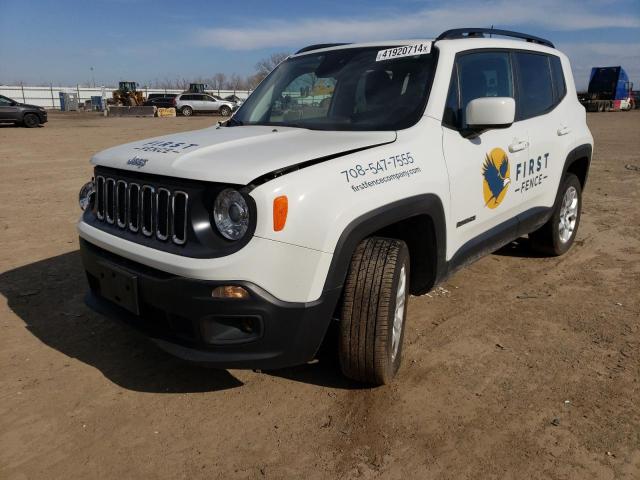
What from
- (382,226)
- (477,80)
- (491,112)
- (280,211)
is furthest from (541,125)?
(280,211)

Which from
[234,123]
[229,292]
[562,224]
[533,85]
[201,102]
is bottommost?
[201,102]

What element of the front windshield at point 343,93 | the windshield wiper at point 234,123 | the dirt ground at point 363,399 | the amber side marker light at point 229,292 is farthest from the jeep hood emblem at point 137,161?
the windshield wiper at point 234,123

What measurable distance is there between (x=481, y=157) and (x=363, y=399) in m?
1.71

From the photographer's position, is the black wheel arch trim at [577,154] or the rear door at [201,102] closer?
the black wheel arch trim at [577,154]

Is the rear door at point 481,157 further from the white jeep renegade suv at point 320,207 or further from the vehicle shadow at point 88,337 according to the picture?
the vehicle shadow at point 88,337

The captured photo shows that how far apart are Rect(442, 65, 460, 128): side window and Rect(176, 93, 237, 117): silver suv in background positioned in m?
36.6

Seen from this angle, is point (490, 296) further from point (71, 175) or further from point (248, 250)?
point (71, 175)

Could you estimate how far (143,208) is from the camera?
2.67 meters

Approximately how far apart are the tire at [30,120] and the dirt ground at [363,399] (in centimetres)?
2276

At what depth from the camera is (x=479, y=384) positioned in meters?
3.01

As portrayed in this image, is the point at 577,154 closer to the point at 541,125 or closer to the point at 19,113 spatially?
the point at 541,125

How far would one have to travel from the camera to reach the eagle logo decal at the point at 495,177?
140 inches

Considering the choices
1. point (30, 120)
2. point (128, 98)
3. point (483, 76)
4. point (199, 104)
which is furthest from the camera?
point (128, 98)

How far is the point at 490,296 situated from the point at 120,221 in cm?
286
